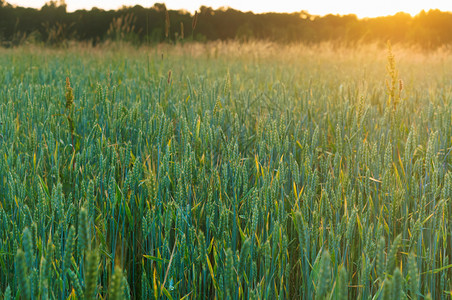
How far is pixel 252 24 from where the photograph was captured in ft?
54.1

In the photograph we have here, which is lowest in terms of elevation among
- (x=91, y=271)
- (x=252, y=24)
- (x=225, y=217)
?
(x=225, y=217)

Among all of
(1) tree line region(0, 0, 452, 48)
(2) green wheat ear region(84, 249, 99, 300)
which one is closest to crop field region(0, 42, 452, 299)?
(2) green wheat ear region(84, 249, 99, 300)

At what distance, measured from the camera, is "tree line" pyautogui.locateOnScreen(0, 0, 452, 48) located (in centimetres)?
1347

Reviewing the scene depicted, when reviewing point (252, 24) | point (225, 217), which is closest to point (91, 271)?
point (225, 217)

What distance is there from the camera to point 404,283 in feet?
2.35

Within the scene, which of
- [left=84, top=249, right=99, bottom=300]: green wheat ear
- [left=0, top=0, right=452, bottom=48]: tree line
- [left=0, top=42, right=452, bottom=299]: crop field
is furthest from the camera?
[left=0, top=0, right=452, bottom=48]: tree line

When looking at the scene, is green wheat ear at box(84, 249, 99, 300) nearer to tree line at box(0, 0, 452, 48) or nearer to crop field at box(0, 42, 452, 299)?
crop field at box(0, 42, 452, 299)

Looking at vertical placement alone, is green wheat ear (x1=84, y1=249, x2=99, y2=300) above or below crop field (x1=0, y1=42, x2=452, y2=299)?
above

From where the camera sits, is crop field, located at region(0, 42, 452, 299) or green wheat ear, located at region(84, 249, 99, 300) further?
Answer: crop field, located at region(0, 42, 452, 299)

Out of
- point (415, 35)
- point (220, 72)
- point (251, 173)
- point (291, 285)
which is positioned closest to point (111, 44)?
point (220, 72)

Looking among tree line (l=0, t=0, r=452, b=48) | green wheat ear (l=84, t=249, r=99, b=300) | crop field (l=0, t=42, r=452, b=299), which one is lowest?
crop field (l=0, t=42, r=452, b=299)

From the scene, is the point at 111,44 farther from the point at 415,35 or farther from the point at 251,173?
the point at 415,35

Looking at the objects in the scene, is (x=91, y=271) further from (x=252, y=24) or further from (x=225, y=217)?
(x=252, y=24)

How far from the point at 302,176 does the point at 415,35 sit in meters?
16.3
